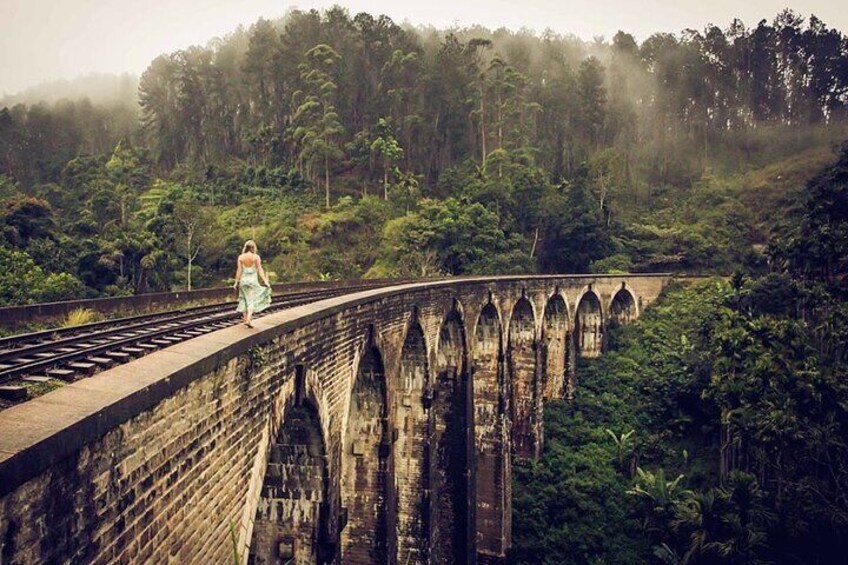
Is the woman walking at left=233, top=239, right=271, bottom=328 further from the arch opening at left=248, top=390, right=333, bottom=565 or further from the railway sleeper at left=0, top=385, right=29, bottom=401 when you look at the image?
the railway sleeper at left=0, top=385, right=29, bottom=401

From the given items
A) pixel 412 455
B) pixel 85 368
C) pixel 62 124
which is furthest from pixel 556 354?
pixel 62 124

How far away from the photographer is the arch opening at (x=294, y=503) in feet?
24.3

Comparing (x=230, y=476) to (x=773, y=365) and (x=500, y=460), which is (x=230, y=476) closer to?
(x=500, y=460)

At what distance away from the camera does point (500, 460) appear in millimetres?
19484

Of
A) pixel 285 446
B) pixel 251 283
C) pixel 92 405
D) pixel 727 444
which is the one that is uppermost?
pixel 251 283

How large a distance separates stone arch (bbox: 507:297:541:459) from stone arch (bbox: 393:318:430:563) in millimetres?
10247

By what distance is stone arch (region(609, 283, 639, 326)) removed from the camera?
1341 inches

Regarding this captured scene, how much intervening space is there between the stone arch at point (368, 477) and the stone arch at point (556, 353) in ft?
56.3

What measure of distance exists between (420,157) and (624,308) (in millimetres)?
21992

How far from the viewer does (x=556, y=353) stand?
27.2 meters

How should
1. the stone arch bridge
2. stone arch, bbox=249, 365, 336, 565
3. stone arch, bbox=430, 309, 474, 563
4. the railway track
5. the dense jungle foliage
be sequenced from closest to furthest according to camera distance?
1. the stone arch bridge
2. the railway track
3. stone arch, bbox=249, 365, 336, 565
4. stone arch, bbox=430, 309, 474, 563
5. the dense jungle foliage

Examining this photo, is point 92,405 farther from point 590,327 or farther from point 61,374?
point 590,327

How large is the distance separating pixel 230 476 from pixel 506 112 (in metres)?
46.6

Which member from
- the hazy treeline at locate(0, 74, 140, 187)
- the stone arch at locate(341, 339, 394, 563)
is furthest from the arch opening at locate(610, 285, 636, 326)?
the hazy treeline at locate(0, 74, 140, 187)
